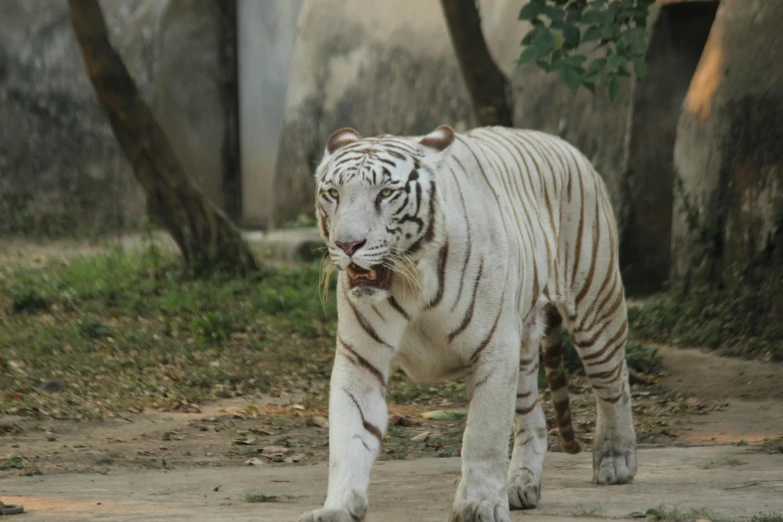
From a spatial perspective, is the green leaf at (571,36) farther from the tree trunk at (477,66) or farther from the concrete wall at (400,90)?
the concrete wall at (400,90)

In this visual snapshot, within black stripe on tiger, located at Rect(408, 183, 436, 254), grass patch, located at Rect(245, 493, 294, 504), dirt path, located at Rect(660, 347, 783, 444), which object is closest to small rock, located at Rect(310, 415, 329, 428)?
dirt path, located at Rect(660, 347, 783, 444)

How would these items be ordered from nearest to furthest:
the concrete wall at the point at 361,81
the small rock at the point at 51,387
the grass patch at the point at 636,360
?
the small rock at the point at 51,387 → the grass patch at the point at 636,360 → the concrete wall at the point at 361,81

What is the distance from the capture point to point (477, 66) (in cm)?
871

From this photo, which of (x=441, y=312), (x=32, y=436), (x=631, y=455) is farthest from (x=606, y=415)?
(x=32, y=436)

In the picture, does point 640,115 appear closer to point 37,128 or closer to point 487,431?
point 487,431

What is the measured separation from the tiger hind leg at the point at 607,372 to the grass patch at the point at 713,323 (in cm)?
264

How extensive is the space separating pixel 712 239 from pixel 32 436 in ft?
14.8

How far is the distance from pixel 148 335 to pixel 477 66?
9.71 feet

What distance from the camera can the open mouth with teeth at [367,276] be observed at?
12.2 feet

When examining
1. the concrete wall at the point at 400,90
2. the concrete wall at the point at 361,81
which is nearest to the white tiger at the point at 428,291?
the concrete wall at the point at 400,90

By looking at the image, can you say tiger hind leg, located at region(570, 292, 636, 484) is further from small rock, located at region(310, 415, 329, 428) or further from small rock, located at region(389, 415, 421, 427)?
small rock, located at region(310, 415, 329, 428)

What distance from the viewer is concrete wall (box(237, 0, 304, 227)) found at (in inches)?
593

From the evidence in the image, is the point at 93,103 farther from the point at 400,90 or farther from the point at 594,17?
the point at 594,17

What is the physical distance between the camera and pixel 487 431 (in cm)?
381
